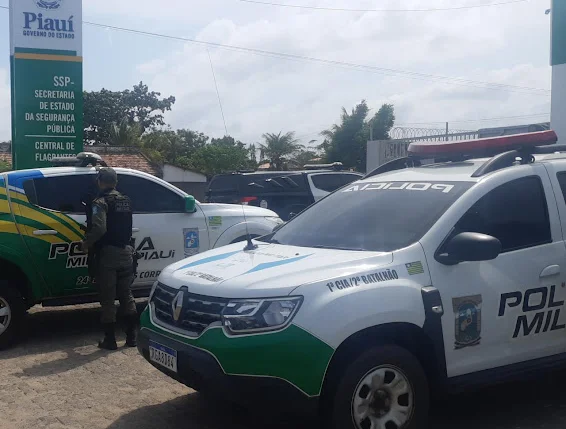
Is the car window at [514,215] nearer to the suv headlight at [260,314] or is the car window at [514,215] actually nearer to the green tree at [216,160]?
the suv headlight at [260,314]

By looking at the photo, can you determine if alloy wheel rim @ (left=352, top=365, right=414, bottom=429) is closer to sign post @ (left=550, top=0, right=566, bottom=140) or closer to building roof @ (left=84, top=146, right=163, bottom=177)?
sign post @ (left=550, top=0, right=566, bottom=140)

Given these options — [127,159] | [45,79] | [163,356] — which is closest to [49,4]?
[45,79]

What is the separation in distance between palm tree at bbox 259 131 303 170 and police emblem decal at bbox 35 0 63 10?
3107 cm

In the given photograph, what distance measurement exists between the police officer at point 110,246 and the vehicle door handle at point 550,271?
3.98m

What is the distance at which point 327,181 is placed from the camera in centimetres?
1442

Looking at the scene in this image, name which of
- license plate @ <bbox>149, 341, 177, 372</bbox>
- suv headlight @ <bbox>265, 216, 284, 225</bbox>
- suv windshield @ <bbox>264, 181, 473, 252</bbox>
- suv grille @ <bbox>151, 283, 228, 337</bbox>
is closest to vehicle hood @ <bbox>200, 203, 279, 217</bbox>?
suv headlight @ <bbox>265, 216, 284, 225</bbox>

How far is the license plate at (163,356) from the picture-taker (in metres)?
4.36

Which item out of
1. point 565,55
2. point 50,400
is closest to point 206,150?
point 565,55

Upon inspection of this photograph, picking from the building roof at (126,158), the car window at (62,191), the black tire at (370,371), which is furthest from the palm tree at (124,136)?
the black tire at (370,371)

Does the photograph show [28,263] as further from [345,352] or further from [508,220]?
[508,220]

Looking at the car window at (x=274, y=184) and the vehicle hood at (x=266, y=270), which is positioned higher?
the car window at (x=274, y=184)

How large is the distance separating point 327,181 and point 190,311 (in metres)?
10.3

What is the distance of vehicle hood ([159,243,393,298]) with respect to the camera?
4.09 m

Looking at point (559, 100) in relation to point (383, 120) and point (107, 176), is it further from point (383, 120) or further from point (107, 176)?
point (383, 120)
